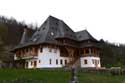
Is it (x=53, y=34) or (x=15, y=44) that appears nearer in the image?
(x=53, y=34)

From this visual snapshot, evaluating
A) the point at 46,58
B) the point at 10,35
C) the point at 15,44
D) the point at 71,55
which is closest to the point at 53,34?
the point at 71,55

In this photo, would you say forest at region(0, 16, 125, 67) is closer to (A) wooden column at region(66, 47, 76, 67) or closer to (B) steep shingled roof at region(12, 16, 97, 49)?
(B) steep shingled roof at region(12, 16, 97, 49)

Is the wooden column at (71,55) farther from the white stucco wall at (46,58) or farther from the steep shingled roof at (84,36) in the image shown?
the steep shingled roof at (84,36)

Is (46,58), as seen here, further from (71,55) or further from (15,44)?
(15,44)

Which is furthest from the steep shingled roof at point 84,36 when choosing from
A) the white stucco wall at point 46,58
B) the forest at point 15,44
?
the forest at point 15,44

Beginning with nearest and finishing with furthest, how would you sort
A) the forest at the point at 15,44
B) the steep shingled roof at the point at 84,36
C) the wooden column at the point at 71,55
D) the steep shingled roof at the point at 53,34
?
1. the steep shingled roof at the point at 53,34
2. the wooden column at the point at 71,55
3. the steep shingled roof at the point at 84,36
4. the forest at the point at 15,44

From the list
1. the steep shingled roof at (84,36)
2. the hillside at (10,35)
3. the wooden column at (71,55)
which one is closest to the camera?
the wooden column at (71,55)

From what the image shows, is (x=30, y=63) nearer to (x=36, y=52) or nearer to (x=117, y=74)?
(x=36, y=52)

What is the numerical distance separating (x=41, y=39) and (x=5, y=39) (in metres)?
63.5

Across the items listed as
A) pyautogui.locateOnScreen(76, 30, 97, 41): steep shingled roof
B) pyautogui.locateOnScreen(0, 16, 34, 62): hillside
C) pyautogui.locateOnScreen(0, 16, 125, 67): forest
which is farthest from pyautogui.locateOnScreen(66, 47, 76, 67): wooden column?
pyautogui.locateOnScreen(0, 16, 34, 62): hillside

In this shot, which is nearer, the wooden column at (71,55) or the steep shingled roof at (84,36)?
the wooden column at (71,55)

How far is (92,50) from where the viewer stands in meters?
65.8

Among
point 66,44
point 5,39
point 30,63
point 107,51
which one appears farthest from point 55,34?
point 5,39

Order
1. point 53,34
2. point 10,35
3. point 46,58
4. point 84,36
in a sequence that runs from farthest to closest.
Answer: point 10,35 → point 84,36 → point 53,34 → point 46,58
